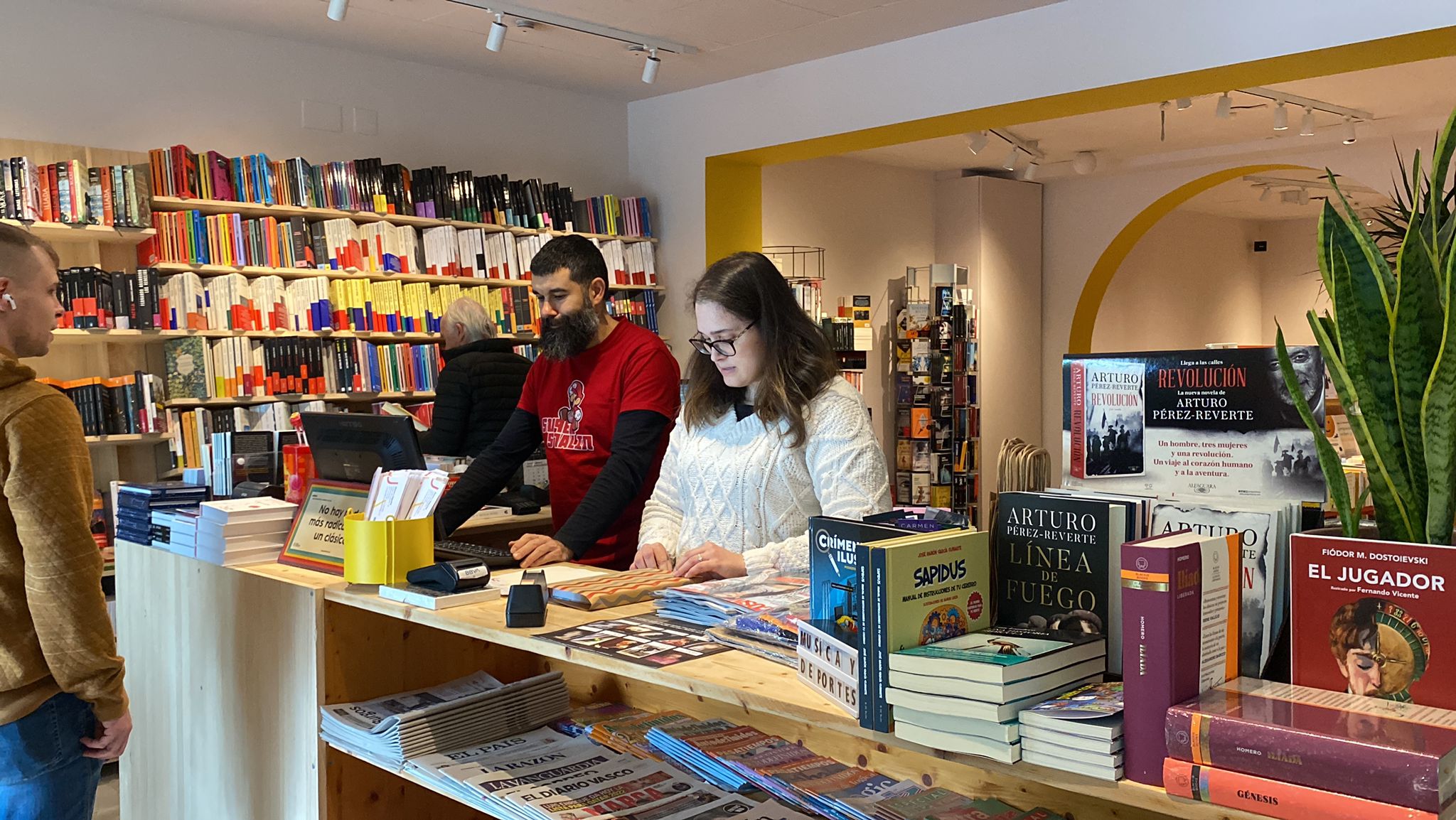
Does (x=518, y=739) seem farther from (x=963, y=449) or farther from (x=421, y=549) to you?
(x=963, y=449)

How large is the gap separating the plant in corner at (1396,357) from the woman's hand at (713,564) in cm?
121

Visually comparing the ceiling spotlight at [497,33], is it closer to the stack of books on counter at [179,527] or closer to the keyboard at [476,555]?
the stack of books on counter at [179,527]

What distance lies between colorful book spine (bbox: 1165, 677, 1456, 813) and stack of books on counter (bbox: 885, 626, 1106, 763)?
0.40ft

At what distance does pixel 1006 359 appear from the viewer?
9953 mm

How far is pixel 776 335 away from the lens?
259 cm

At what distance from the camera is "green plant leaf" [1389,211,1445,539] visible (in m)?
1.21

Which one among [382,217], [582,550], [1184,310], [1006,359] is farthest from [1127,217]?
[582,550]

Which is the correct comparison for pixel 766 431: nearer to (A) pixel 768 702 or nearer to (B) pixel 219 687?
(A) pixel 768 702

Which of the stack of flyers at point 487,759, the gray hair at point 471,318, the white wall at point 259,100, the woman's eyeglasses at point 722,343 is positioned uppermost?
the white wall at point 259,100

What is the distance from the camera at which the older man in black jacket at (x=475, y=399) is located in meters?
4.95

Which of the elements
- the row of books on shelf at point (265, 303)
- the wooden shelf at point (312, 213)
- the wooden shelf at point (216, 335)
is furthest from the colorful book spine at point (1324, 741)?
the row of books on shelf at point (265, 303)

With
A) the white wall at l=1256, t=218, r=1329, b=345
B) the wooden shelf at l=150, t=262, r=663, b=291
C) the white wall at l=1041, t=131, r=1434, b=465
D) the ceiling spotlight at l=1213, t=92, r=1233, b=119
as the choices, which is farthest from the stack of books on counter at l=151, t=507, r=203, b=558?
the white wall at l=1256, t=218, r=1329, b=345

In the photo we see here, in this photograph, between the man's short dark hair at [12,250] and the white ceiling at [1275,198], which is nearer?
the man's short dark hair at [12,250]

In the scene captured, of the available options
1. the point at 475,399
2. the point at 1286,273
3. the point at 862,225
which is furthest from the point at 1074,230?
the point at 475,399
